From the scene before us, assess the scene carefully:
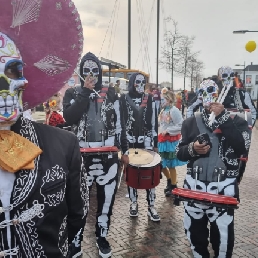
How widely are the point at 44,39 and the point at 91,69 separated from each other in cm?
234

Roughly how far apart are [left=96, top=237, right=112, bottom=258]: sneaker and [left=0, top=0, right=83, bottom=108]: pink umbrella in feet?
8.85

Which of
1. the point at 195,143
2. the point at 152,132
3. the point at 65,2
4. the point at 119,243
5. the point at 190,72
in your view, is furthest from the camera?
the point at 190,72

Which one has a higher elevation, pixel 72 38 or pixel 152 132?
pixel 72 38

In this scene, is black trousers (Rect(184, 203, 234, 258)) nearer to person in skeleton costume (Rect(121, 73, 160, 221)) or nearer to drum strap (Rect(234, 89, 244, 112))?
person in skeleton costume (Rect(121, 73, 160, 221))

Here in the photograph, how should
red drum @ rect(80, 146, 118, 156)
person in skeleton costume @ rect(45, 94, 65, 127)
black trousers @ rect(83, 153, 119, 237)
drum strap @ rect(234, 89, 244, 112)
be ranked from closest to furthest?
red drum @ rect(80, 146, 118, 156)
black trousers @ rect(83, 153, 119, 237)
drum strap @ rect(234, 89, 244, 112)
person in skeleton costume @ rect(45, 94, 65, 127)

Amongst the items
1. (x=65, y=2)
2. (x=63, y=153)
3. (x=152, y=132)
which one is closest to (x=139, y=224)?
(x=152, y=132)

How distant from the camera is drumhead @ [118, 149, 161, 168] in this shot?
15.6 feet

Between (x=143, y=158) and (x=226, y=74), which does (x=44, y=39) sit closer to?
(x=143, y=158)

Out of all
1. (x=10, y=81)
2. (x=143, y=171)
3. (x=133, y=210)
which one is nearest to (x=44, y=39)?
(x=10, y=81)

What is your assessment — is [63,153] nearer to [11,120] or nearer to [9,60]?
[11,120]

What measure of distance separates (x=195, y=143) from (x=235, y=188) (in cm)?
57

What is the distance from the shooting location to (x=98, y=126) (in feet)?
12.6

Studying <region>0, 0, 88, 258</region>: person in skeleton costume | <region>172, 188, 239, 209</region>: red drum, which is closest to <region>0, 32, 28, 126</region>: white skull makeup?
<region>0, 0, 88, 258</region>: person in skeleton costume

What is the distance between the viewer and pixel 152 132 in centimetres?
530
